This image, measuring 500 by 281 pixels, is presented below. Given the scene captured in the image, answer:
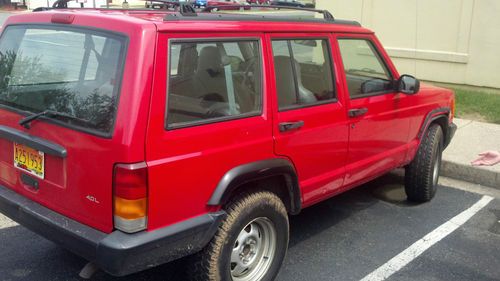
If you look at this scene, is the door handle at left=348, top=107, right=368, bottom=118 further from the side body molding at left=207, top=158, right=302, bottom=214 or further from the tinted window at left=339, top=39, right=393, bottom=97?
the side body molding at left=207, top=158, right=302, bottom=214

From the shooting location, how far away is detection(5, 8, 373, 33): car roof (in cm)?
271

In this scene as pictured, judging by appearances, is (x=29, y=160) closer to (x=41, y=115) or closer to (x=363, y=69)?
(x=41, y=115)

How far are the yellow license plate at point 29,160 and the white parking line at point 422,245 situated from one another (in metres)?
2.20

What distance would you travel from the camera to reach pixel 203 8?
3654mm

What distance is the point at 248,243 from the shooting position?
10.4 ft

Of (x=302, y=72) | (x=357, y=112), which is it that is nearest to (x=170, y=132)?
(x=302, y=72)

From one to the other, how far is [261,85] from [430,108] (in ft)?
7.61

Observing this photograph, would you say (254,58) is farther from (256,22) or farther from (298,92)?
(298,92)

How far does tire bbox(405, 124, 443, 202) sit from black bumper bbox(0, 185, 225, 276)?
8.61ft

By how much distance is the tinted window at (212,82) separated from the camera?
8.96 feet

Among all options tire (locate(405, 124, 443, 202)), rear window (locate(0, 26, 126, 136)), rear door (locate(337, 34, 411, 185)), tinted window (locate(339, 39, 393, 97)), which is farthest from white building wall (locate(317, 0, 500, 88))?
rear window (locate(0, 26, 126, 136))

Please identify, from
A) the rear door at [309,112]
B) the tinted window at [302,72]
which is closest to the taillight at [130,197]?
the rear door at [309,112]

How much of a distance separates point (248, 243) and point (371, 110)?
1.54 meters

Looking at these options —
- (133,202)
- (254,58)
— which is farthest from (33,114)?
(254,58)
